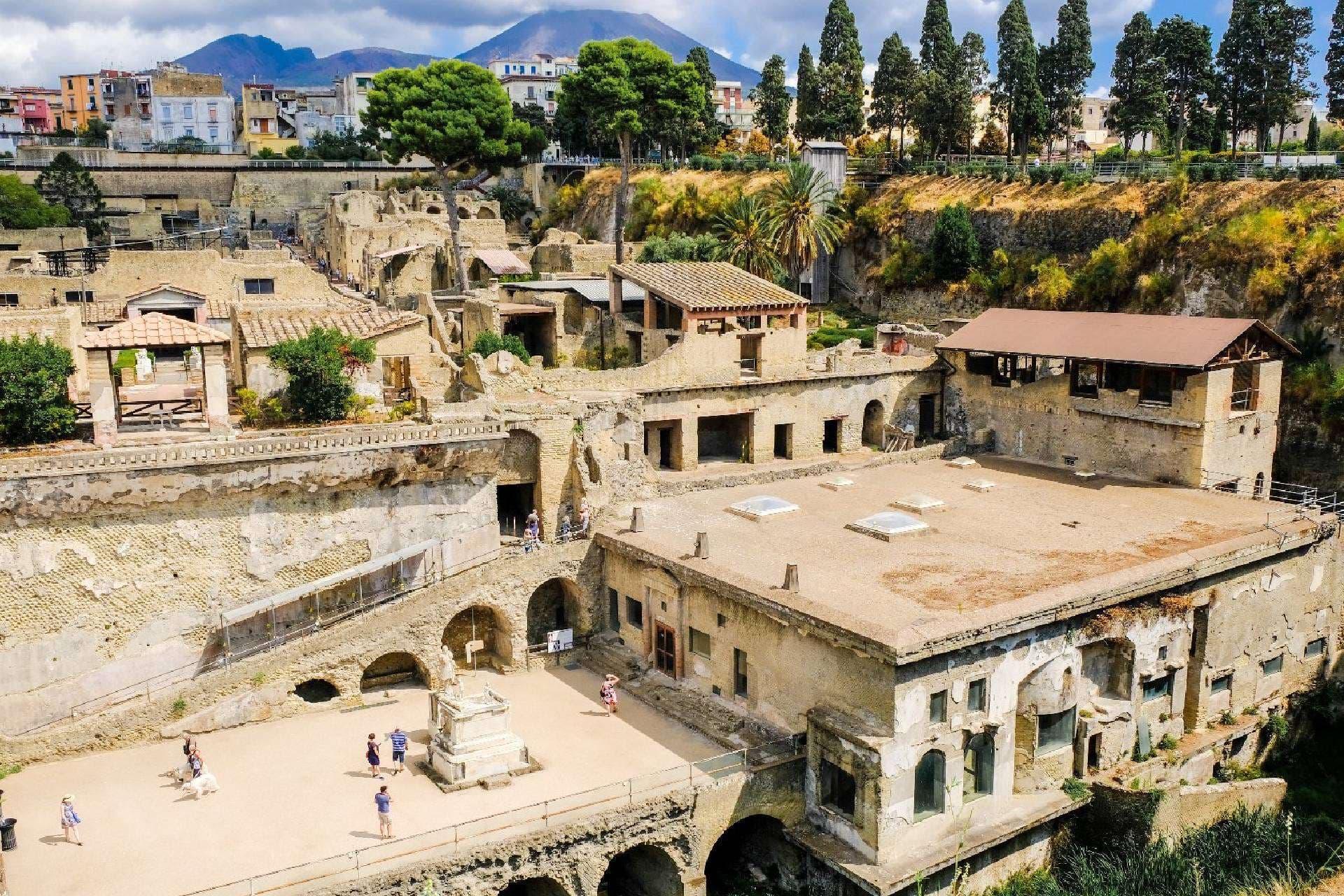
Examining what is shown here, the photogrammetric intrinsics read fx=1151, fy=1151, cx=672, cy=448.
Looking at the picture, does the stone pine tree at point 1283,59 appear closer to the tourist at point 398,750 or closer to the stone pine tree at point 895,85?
the stone pine tree at point 895,85

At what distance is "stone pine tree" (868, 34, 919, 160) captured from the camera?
215ft

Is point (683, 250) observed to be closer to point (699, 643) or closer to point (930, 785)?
point (699, 643)

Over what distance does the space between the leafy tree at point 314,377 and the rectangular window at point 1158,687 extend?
75.9 ft

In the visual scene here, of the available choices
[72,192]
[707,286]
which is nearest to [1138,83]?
[707,286]

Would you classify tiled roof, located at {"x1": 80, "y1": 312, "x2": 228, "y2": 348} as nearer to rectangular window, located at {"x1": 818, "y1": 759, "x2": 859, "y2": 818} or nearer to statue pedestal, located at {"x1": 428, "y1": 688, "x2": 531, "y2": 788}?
statue pedestal, located at {"x1": 428, "y1": 688, "x2": 531, "y2": 788}

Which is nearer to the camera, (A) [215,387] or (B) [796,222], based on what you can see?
(A) [215,387]

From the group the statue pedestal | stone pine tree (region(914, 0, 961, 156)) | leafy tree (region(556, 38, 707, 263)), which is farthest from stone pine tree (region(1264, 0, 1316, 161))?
the statue pedestal

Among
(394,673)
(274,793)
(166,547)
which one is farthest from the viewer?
(394,673)

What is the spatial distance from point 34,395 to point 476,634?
13.1 metres

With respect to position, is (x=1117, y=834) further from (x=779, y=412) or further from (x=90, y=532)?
(x=90, y=532)

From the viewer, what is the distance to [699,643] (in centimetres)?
2828

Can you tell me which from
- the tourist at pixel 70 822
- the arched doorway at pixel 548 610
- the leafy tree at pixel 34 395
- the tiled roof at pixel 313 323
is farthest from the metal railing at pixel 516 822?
the tiled roof at pixel 313 323

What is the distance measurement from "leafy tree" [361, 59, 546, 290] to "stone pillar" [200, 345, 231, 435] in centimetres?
2452

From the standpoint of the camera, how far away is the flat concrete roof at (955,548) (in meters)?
24.5
